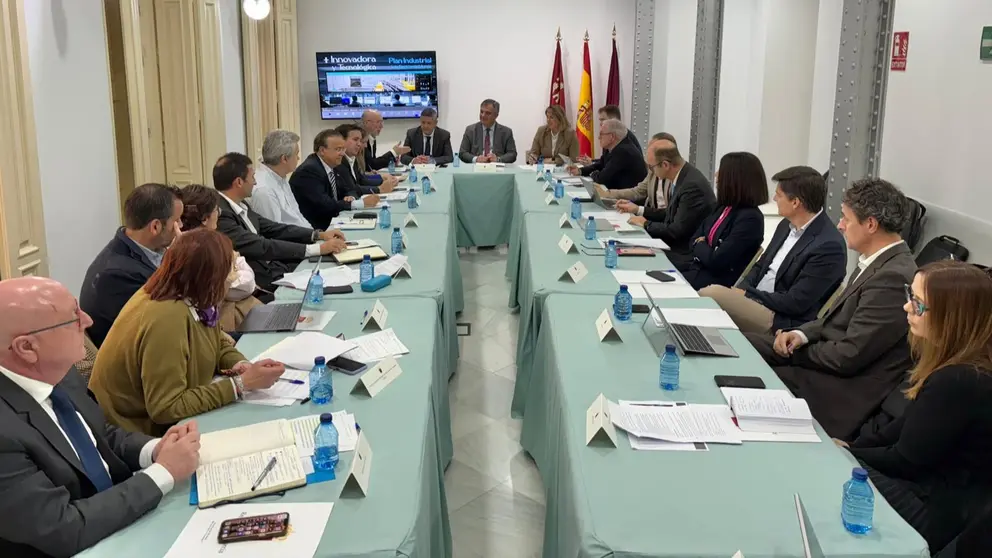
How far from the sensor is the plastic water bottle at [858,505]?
164cm

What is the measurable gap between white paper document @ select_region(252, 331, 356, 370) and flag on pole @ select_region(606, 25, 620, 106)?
7.88 metres

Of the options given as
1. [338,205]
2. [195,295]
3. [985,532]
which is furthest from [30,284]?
[338,205]

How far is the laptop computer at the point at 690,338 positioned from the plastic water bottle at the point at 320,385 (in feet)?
3.63

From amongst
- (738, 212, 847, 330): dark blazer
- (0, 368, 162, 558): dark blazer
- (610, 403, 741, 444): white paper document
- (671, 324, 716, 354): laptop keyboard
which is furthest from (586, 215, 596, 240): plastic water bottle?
(0, 368, 162, 558): dark blazer

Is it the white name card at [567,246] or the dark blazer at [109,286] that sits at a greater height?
the dark blazer at [109,286]

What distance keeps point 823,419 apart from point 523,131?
25.3 ft

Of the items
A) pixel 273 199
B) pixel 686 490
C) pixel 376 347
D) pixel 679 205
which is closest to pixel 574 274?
pixel 376 347

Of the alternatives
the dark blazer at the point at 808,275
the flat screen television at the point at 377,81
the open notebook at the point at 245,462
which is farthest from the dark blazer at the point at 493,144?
the open notebook at the point at 245,462

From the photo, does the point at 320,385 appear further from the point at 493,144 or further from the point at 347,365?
the point at 493,144

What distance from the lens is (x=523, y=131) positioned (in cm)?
1003

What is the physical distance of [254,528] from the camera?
1.59 meters

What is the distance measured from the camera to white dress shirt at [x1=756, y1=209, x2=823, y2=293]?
3551mm

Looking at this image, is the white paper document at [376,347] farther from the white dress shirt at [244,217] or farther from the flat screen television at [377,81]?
the flat screen television at [377,81]

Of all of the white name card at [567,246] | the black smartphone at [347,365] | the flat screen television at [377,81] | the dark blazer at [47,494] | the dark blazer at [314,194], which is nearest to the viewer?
the dark blazer at [47,494]
